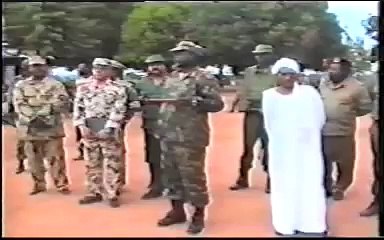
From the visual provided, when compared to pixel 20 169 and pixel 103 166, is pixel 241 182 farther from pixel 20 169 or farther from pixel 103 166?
pixel 20 169

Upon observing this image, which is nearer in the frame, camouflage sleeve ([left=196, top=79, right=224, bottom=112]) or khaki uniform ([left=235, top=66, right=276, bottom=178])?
camouflage sleeve ([left=196, top=79, right=224, bottom=112])

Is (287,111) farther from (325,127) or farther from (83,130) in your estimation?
(83,130)

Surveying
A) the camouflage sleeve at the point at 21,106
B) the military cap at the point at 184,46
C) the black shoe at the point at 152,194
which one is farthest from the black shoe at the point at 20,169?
the military cap at the point at 184,46

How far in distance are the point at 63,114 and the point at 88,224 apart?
687 millimetres

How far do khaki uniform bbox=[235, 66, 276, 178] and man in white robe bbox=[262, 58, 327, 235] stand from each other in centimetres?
11

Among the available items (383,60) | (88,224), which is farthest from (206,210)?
(383,60)

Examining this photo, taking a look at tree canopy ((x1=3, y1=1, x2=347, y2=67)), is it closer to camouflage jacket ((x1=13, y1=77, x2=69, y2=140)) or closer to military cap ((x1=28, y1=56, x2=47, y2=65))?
military cap ((x1=28, y1=56, x2=47, y2=65))

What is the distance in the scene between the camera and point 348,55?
4.36 meters

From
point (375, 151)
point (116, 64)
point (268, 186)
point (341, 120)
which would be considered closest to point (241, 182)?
point (268, 186)

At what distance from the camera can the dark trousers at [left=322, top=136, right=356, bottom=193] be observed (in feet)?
14.5

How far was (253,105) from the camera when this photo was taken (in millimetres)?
4406

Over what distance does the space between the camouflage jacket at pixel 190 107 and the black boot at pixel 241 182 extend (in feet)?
1.51

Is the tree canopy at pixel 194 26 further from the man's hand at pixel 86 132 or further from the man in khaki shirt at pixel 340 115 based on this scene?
the man's hand at pixel 86 132

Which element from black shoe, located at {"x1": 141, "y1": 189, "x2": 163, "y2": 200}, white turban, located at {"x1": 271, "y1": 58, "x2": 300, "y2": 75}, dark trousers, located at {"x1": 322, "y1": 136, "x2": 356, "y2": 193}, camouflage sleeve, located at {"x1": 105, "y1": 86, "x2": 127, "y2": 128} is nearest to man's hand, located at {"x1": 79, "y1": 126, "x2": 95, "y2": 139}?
camouflage sleeve, located at {"x1": 105, "y1": 86, "x2": 127, "y2": 128}
